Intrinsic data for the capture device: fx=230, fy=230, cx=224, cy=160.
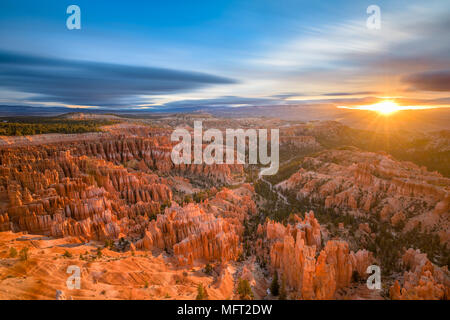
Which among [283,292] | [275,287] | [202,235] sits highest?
[202,235]

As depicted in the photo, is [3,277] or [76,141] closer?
[3,277]

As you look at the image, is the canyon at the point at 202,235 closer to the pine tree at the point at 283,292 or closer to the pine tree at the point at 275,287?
the pine tree at the point at 275,287

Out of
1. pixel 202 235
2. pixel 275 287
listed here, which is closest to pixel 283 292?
pixel 275 287

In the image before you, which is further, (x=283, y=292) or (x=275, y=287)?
(x=275, y=287)

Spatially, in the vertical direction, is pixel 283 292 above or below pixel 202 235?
below

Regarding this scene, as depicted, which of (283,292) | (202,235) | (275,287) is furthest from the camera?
(202,235)

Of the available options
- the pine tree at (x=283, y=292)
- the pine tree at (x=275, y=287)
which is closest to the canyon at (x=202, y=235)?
the pine tree at (x=275, y=287)

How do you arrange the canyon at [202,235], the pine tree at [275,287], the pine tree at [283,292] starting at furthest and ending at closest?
the pine tree at [275,287], the pine tree at [283,292], the canyon at [202,235]

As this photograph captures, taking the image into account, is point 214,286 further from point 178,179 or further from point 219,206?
point 178,179

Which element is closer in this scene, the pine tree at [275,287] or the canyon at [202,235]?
the canyon at [202,235]

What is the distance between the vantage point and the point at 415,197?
104ft

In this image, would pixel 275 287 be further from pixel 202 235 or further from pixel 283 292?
pixel 202 235
